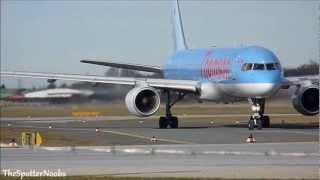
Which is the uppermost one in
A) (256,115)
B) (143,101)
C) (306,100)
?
(143,101)

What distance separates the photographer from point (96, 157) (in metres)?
24.1

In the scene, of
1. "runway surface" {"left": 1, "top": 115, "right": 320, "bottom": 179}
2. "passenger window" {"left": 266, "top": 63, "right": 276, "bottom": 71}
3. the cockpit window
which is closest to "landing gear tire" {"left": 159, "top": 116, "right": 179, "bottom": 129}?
the cockpit window

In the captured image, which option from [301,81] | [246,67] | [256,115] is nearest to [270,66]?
[246,67]

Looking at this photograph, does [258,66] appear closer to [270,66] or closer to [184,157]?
[270,66]

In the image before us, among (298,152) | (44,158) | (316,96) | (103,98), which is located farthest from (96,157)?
(103,98)

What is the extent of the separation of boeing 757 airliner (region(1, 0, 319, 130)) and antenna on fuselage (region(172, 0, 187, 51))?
29.4 feet

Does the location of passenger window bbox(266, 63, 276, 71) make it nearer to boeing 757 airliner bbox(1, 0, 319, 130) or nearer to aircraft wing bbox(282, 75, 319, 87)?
boeing 757 airliner bbox(1, 0, 319, 130)

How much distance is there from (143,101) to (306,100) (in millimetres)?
8763

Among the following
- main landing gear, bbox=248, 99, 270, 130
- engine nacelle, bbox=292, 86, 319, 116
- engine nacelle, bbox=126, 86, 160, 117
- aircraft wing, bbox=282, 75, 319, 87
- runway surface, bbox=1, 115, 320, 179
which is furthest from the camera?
aircraft wing, bbox=282, 75, 319, 87

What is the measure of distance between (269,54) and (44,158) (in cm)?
2037

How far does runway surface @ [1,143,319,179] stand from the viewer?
62.4ft

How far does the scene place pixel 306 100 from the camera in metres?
43.4

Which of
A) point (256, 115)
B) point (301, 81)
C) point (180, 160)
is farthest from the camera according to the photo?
point (301, 81)

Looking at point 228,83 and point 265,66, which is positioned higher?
point 265,66
